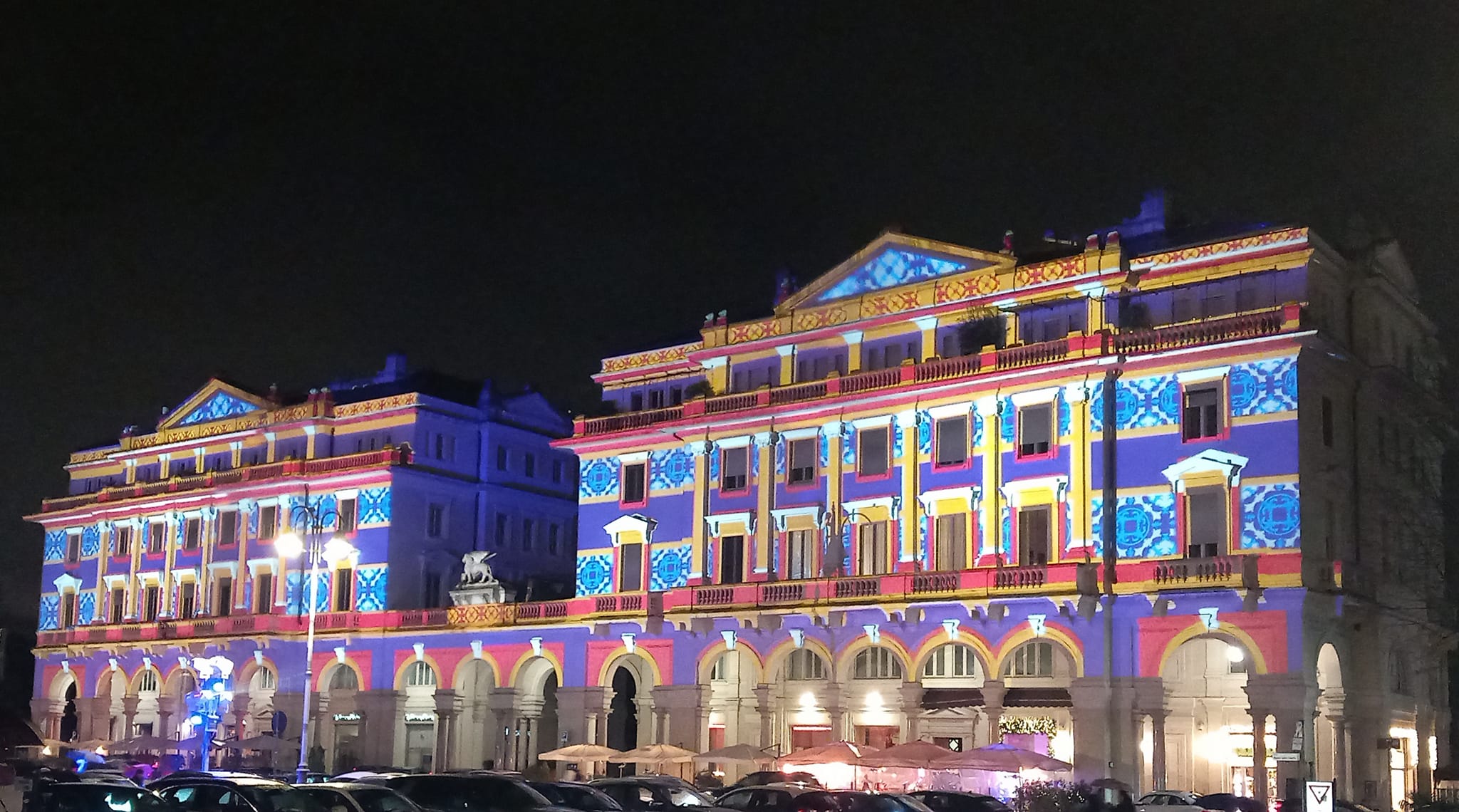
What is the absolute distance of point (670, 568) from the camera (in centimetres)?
6203

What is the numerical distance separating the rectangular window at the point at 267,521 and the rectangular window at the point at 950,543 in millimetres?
34450

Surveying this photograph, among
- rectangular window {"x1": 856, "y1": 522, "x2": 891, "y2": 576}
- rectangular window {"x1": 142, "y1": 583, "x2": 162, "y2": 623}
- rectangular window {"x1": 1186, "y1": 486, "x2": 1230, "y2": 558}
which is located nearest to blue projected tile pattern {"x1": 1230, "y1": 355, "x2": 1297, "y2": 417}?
rectangular window {"x1": 1186, "y1": 486, "x2": 1230, "y2": 558}

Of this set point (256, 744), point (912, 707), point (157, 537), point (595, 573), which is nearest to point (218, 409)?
point (157, 537)

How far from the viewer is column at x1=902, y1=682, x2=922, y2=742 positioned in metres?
53.9

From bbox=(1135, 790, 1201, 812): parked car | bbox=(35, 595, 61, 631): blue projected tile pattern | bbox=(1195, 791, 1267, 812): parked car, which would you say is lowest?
bbox=(1195, 791, 1267, 812): parked car

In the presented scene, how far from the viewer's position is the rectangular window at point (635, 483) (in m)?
63.5

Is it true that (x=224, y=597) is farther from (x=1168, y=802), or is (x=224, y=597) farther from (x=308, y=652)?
(x=1168, y=802)

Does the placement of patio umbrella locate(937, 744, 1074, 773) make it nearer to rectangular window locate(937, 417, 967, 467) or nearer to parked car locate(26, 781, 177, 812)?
rectangular window locate(937, 417, 967, 467)

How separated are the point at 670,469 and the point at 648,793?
63.6 feet

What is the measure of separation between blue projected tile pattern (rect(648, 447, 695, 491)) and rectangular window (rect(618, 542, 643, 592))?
7.82 feet

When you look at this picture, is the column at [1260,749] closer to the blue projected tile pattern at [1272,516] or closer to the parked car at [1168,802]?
the parked car at [1168,802]

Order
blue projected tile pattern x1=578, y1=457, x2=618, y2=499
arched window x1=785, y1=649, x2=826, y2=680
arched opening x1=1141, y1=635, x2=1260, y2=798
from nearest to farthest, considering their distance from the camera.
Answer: arched opening x1=1141, y1=635, x2=1260, y2=798 → arched window x1=785, y1=649, x2=826, y2=680 → blue projected tile pattern x1=578, y1=457, x2=618, y2=499

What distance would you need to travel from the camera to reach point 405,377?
3142 inches

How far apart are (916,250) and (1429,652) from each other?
21244mm
